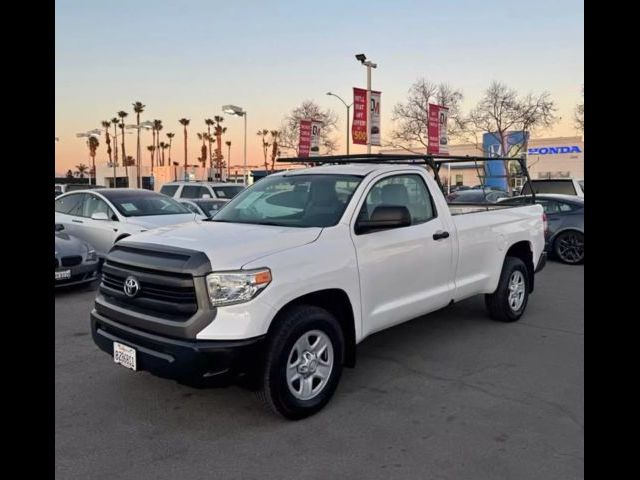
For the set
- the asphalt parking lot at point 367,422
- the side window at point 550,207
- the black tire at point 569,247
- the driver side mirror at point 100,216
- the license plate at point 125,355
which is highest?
the side window at point 550,207

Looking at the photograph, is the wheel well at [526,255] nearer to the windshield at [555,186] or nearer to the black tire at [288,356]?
the black tire at [288,356]

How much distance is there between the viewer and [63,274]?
27.2ft

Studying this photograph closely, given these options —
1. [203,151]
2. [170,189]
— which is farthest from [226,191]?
[203,151]

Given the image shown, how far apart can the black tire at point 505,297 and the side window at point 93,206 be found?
7.07 metres

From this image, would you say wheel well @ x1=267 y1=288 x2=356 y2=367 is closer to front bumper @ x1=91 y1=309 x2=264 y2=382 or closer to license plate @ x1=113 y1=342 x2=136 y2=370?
front bumper @ x1=91 y1=309 x2=264 y2=382

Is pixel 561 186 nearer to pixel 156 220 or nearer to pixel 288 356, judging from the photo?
pixel 156 220

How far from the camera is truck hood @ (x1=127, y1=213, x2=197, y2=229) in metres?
9.67

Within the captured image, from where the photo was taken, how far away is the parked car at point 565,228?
11125 millimetres

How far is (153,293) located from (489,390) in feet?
9.02

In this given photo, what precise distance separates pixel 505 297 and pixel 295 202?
2.96m

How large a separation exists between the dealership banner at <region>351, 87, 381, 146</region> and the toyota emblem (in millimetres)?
18249

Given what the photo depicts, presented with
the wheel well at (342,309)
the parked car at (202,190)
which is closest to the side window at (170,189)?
the parked car at (202,190)
